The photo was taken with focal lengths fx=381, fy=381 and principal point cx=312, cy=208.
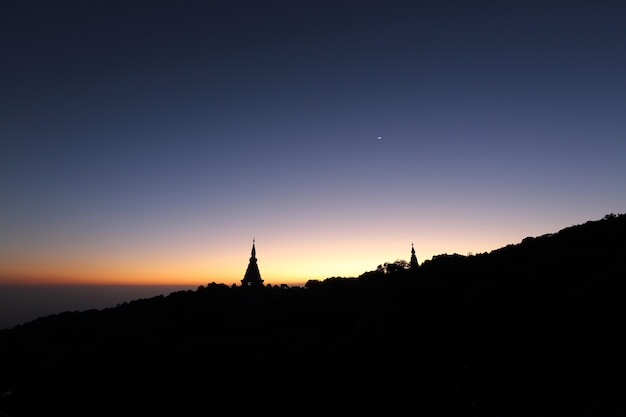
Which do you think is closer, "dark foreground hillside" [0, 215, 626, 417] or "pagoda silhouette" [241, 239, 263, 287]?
"dark foreground hillside" [0, 215, 626, 417]

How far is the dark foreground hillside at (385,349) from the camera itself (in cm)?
2212

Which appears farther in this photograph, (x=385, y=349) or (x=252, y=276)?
(x=252, y=276)

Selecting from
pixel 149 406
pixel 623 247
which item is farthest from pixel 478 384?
pixel 623 247

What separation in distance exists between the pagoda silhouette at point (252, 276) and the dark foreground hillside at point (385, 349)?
555 inches

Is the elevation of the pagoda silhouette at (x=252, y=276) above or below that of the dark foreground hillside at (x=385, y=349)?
above

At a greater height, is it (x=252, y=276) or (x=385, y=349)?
(x=252, y=276)

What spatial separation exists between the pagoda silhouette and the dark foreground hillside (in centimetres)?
1410

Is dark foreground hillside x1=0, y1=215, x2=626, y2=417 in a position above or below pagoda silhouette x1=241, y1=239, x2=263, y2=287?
below

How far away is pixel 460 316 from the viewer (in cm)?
3534

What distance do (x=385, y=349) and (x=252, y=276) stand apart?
42.6 m

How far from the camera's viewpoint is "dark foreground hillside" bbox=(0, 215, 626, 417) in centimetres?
2212

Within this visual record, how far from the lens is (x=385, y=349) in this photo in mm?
31797

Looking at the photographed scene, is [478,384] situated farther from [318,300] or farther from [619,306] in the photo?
[318,300]

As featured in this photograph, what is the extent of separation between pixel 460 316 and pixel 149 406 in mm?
27257
